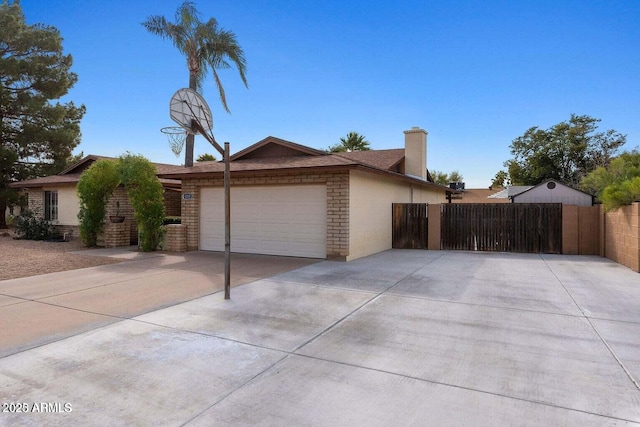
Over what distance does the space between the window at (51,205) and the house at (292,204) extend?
9.05m

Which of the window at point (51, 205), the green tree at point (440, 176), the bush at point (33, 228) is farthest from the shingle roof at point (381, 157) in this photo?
the green tree at point (440, 176)

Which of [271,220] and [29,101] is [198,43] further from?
[271,220]

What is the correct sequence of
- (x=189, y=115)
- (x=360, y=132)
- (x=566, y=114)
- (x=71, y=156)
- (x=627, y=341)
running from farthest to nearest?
1. (x=566, y=114)
2. (x=360, y=132)
3. (x=71, y=156)
4. (x=189, y=115)
5. (x=627, y=341)

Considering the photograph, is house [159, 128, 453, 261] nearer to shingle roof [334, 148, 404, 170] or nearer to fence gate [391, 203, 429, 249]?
fence gate [391, 203, 429, 249]

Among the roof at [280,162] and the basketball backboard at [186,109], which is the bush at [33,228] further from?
the basketball backboard at [186,109]

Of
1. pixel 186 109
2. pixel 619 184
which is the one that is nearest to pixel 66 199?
pixel 186 109

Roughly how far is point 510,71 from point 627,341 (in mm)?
14275

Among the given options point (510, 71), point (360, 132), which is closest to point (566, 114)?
point (360, 132)

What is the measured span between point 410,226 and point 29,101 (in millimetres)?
22478

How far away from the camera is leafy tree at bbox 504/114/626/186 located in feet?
116

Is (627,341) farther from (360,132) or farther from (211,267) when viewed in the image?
(360,132)

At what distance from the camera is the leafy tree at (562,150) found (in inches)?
1388

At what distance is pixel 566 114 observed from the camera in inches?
1505

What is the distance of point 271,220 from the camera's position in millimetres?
11461
